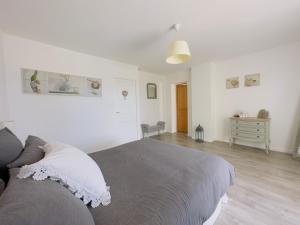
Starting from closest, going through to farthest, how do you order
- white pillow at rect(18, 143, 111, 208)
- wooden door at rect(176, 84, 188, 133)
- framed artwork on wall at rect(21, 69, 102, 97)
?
white pillow at rect(18, 143, 111, 208) → framed artwork on wall at rect(21, 69, 102, 97) → wooden door at rect(176, 84, 188, 133)

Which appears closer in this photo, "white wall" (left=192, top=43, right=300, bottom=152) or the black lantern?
"white wall" (left=192, top=43, right=300, bottom=152)

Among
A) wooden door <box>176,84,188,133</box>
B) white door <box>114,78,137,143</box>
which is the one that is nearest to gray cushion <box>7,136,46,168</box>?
white door <box>114,78,137,143</box>

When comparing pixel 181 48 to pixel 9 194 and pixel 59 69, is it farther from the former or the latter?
pixel 59 69

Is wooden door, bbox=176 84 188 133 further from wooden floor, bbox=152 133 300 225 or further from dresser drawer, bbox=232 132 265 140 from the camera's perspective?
wooden floor, bbox=152 133 300 225

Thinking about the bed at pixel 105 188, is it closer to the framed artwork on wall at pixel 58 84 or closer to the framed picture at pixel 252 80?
the framed artwork on wall at pixel 58 84

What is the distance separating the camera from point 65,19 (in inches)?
77.4

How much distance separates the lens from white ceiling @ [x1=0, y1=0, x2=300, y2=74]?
1.73 meters

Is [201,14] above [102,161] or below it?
above

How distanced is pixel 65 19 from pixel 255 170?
3.73 meters

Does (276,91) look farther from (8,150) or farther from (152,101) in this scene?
(8,150)

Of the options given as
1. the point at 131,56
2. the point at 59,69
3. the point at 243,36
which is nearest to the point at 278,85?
the point at 243,36

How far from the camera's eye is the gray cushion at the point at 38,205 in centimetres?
49

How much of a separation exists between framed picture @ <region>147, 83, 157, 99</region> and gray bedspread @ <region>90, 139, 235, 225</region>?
144 inches

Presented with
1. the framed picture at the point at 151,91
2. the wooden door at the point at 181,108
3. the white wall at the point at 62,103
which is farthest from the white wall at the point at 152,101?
the white wall at the point at 62,103
